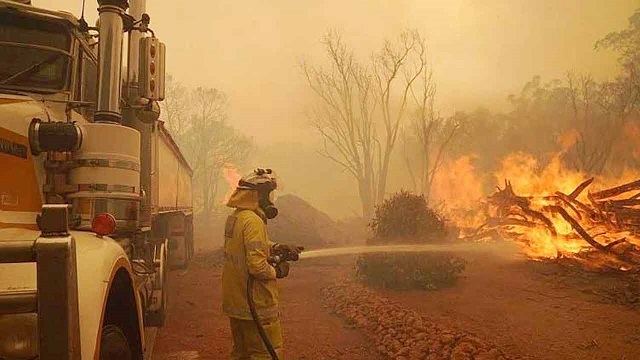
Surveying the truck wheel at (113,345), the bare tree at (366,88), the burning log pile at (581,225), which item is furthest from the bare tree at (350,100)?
the truck wheel at (113,345)

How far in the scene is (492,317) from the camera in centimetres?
772

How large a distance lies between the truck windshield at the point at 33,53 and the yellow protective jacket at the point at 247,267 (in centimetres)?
201

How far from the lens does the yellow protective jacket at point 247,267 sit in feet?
13.8

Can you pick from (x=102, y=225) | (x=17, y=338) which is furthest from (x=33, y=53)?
(x=17, y=338)

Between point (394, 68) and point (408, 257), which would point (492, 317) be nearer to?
point (408, 257)

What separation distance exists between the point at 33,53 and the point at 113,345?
2721mm

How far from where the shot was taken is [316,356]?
654 cm

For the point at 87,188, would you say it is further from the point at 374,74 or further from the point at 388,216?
the point at 374,74

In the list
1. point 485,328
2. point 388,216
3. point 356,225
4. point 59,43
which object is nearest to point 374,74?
point 356,225

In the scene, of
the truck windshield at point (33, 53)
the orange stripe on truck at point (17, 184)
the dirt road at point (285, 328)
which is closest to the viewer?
the orange stripe on truck at point (17, 184)

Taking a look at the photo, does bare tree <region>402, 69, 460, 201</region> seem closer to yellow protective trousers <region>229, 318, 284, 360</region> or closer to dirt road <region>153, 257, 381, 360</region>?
dirt road <region>153, 257, 381, 360</region>

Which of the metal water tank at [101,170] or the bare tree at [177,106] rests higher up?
the bare tree at [177,106]

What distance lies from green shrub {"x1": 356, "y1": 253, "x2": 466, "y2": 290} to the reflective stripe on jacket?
6.13m

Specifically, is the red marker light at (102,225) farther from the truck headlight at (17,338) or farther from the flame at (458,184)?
the flame at (458,184)
